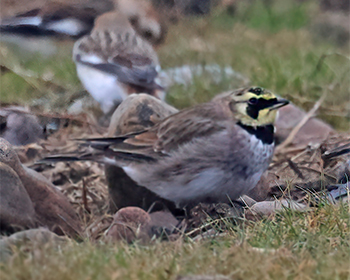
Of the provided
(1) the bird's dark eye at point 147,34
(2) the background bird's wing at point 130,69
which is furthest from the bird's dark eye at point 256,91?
(2) the background bird's wing at point 130,69

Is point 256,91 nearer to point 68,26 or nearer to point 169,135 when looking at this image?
point 169,135

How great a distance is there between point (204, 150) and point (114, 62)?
4.41ft

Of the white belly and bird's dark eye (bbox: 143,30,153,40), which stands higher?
bird's dark eye (bbox: 143,30,153,40)

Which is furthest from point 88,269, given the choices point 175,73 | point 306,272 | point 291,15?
point 291,15

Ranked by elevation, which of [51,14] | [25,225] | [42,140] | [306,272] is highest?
[51,14]

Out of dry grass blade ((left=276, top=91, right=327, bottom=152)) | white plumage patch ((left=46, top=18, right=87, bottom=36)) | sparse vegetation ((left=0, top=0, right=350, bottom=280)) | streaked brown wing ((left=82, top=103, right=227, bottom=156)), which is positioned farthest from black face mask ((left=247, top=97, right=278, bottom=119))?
white plumage patch ((left=46, top=18, right=87, bottom=36))

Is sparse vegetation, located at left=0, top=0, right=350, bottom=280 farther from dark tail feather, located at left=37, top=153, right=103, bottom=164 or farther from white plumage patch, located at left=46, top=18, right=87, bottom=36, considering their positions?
dark tail feather, located at left=37, top=153, right=103, bottom=164

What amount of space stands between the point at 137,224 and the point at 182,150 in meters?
0.58

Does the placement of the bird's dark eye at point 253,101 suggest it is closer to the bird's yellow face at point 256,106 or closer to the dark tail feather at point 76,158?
the bird's yellow face at point 256,106

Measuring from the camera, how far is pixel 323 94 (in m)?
4.59

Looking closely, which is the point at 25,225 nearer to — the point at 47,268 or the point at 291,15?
the point at 47,268

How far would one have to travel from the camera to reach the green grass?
188 centimetres

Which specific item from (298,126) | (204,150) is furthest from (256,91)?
(298,126)

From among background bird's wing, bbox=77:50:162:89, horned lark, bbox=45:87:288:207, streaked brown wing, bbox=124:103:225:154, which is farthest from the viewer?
background bird's wing, bbox=77:50:162:89
